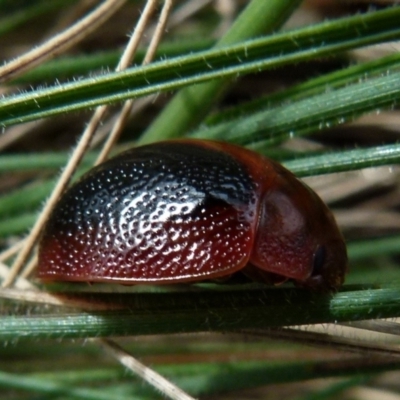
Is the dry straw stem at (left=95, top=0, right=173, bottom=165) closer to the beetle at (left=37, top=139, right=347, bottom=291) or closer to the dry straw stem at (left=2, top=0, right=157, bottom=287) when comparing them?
the dry straw stem at (left=2, top=0, right=157, bottom=287)

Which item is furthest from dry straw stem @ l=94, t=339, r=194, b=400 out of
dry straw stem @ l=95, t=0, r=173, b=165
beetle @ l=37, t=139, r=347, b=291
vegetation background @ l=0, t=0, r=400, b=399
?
dry straw stem @ l=95, t=0, r=173, b=165

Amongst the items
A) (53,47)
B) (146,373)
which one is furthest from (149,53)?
(146,373)

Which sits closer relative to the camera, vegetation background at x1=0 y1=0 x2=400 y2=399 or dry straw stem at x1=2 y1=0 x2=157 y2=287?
vegetation background at x1=0 y1=0 x2=400 y2=399

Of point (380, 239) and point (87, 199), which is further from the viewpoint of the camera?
point (380, 239)

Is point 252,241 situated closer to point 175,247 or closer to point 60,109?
point 175,247

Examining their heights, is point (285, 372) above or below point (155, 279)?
below

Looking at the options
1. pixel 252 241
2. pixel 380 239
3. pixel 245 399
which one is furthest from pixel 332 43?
pixel 245 399
